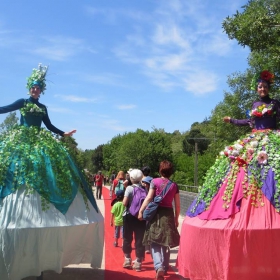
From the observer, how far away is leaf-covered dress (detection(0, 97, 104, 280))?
190 inches

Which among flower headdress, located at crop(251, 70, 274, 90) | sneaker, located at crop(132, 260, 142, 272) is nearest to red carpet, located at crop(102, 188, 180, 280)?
sneaker, located at crop(132, 260, 142, 272)

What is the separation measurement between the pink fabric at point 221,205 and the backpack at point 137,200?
7.11 feet

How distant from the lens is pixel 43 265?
4.97 meters

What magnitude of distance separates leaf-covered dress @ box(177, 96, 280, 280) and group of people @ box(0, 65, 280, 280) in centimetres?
1

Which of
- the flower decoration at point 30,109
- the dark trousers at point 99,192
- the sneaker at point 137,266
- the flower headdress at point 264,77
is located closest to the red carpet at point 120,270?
the sneaker at point 137,266

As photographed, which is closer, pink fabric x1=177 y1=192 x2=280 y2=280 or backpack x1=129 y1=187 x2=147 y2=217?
pink fabric x1=177 y1=192 x2=280 y2=280

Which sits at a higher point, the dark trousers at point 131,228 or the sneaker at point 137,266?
the dark trousers at point 131,228

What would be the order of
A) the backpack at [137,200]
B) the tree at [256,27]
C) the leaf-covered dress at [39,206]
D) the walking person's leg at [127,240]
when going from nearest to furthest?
the leaf-covered dress at [39,206] → the walking person's leg at [127,240] → the backpack at [137,200] → the tree at [256,27]

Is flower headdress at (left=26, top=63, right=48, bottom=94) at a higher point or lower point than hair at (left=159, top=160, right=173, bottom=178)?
higher

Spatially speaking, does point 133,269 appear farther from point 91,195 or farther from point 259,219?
point 259,219

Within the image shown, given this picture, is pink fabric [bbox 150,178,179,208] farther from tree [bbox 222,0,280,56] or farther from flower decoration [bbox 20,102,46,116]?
tree [bbox 222,0,280,56]

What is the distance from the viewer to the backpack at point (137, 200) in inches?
283

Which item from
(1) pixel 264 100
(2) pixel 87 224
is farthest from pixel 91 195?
(1) pixel 264 100

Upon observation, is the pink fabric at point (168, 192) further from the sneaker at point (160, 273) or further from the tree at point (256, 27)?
the tree at point (256, 27)
